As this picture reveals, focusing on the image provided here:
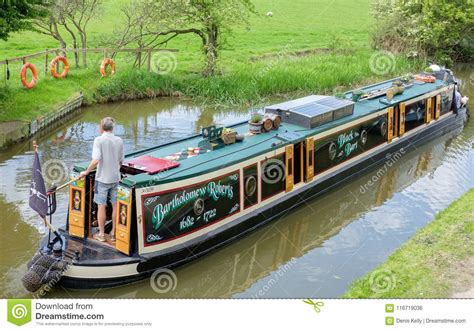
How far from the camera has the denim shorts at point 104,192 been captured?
26.9 feet

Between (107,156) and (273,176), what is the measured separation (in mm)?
3106

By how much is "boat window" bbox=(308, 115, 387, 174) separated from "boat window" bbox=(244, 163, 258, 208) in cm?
155

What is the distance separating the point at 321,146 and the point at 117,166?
430cm

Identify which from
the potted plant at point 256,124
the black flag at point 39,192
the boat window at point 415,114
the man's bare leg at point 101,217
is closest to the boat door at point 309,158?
the potted plant at point 256,124

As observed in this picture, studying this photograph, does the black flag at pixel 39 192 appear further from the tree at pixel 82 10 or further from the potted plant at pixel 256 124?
the tree at pixel 82 10

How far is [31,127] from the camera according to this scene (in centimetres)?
1520

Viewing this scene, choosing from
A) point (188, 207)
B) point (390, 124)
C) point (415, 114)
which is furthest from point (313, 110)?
point (415, 114)

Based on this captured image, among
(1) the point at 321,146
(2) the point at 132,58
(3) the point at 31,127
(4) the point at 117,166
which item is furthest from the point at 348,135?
(2) the point at 132,58

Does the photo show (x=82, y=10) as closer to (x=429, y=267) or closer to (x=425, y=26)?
(x=425, y=26)

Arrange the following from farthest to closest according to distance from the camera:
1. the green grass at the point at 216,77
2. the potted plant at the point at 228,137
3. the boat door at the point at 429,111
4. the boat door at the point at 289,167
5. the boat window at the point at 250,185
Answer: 1. the green grass at the point at 216,77
2. the boat door at the point at 429,111
3. the boat door at the point at 289,167
4. the potted plant at the point at 228,137
5. the boat window at the point at 250,185

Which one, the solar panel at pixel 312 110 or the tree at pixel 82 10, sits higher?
the tree at pixel 82 10

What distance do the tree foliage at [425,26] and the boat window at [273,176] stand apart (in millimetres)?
16495

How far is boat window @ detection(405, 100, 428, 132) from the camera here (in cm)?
1420

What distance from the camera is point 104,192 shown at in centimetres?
821
